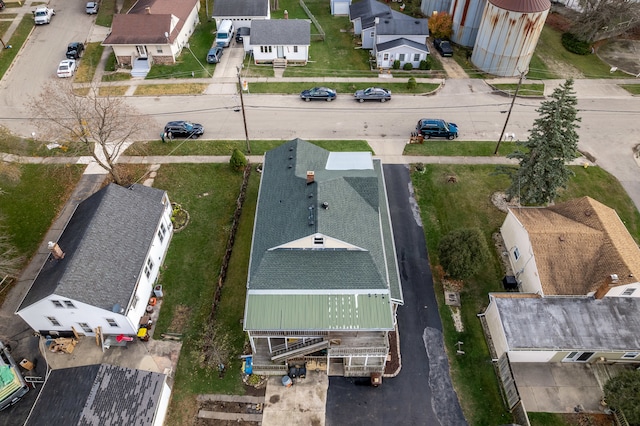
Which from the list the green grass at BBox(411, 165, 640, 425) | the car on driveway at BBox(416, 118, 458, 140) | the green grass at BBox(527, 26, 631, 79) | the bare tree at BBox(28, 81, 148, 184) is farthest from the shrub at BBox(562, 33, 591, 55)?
the bare tree at BBox(28, 81, 148, 184)

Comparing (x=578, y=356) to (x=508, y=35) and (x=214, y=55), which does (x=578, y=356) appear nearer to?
(x=508, y=35)

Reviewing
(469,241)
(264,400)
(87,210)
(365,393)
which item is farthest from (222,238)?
(469,241)

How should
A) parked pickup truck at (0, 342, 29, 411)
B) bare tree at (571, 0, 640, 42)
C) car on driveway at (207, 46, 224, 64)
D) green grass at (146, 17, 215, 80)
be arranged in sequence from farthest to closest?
bare tree at (571, 0, 640, 42) → car on driveway at (207, 46, 224, 64) → green grass at (146, 17, 215, 80) → parked pickup truck at (0, 342, 29, 411)

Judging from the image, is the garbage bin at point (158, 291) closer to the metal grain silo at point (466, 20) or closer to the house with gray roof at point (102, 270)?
the house with gray roof at point (102, 270)

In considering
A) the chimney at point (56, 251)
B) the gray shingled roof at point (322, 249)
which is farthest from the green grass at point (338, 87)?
the chimney at point (56, 251)

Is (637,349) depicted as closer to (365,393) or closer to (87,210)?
(365,393)

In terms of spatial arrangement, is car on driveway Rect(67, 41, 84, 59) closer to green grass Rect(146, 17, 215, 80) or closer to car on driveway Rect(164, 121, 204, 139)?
green grass Rect(146, 17, 215, 80)
